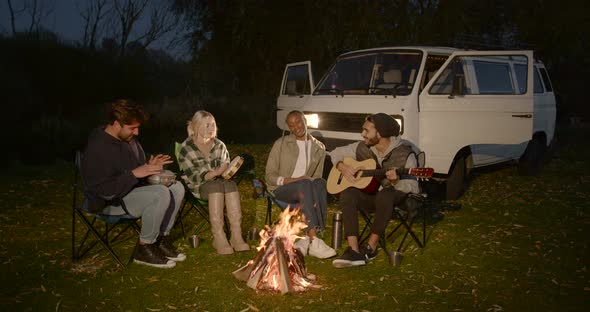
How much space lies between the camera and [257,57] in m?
18.8

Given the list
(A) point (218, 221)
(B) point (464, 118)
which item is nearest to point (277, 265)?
(A) point (218, 221)

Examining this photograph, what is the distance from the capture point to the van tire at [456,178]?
7.58 m

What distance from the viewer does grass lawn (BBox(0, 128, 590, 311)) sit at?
3998 mm

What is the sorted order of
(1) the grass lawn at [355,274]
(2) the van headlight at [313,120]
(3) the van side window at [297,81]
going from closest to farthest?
(1) the grass lawn at [355,274], (2) the van headlight at [313,120], (3) the van side window at [297,81]

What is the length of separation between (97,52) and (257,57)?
6700 mm

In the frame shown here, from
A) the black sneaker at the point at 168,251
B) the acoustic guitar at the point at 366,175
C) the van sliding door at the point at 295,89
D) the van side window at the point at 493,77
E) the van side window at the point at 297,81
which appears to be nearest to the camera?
the acoustic guitar at the point at 366,175

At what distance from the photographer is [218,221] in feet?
16.4

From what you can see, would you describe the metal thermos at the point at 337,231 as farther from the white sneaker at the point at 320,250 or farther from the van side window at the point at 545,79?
the van side window at the point at 545,79

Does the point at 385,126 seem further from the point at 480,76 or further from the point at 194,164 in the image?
the point at 480,76

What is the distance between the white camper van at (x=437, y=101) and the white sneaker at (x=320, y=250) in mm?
2398

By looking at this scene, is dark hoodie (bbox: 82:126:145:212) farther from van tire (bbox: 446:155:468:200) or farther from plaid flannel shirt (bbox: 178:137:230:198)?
van tire (bbox: 446:155:468:200)

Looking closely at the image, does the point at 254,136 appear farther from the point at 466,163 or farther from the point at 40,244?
the point at 40,244

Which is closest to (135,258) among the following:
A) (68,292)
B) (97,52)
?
(68,292)

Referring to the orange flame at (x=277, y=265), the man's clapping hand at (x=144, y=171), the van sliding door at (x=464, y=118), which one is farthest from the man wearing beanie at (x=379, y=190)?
the van sliding door at (x=464, y=118)
